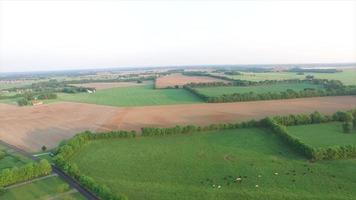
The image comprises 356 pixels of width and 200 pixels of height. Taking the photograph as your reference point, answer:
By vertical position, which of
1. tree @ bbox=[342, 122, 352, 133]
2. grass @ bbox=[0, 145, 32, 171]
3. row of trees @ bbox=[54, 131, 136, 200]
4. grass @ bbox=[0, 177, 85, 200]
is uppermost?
tree @ bbox=[342, 122, 352, 133]

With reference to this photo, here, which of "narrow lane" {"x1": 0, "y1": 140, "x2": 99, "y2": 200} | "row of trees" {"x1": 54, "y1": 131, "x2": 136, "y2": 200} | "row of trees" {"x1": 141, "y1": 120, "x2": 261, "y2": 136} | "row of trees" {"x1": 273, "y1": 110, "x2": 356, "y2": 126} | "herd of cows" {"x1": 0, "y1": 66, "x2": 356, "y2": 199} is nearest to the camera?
"row of trees" {"x1": 54, "y1": 131, "x2": 136, "y2": 200}

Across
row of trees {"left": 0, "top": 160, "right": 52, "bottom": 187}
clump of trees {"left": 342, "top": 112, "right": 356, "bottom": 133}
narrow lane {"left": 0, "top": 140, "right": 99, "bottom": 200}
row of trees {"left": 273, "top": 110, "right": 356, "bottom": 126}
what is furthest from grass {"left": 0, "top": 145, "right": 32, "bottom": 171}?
clump of trees {"left": 342, "top": 112, "right": 356, "bottom": 133}

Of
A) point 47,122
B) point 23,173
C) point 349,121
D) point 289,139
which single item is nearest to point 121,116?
point 47,122

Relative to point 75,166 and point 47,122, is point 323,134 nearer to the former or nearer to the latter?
point 75,166

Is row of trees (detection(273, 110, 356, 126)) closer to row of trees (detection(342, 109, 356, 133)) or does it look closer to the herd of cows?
row of trees (detection(342, 109, 356, 133))

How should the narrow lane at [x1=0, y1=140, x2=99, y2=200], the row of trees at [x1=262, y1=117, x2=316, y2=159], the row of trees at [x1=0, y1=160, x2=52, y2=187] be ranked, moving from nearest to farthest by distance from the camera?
the narrow lane at [x1=0, y1=140, x2=99, y2=200] → the row of trees at [x1=0, y1=160, x2=52, y2=187] → the row of trees at [x1=262, y1=117, x2=316, y2=159]

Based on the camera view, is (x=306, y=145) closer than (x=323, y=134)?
Yes

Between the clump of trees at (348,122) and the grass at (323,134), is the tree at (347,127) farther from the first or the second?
the grass at (323,134)

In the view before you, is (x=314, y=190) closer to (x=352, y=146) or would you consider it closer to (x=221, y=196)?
(x=221, y=196)
